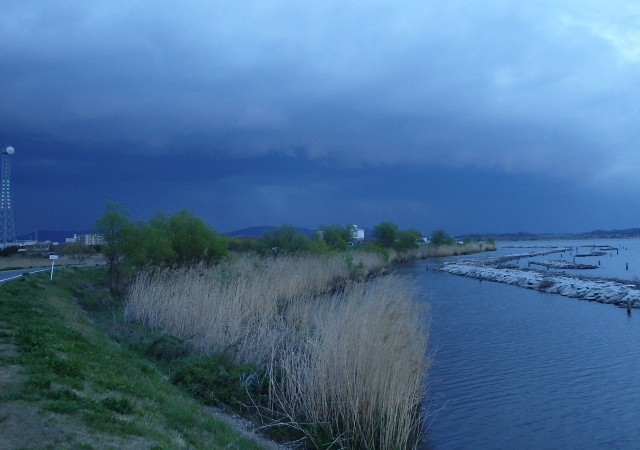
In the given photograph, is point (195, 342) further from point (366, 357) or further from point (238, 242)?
point (238, 242)

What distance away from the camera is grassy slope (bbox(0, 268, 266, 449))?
19.6 ft

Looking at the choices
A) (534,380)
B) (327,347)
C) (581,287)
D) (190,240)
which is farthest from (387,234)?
(327,347)

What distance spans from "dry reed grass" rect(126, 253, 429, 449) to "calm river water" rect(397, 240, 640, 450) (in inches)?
50.9

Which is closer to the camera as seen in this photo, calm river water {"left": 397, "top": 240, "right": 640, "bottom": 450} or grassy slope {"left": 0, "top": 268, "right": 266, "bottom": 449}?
grassy slope {"left": 0, "top": 268, "right": 266, "bottom": 449}

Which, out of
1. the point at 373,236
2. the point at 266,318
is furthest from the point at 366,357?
the point at 373,236

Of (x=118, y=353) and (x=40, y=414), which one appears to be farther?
(x=118, y=353)

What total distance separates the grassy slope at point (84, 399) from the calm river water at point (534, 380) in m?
5.15

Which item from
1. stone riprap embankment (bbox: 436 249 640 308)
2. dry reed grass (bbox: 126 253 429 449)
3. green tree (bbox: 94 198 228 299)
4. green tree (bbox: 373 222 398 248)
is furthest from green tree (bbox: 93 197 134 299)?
green tree (bbox: 373 222 398 248)

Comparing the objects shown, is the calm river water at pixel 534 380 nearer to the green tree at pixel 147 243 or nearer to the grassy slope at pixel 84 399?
the grassy slope at pixel 84 399

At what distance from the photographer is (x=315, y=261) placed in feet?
100

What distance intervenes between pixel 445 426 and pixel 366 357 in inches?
→ 131

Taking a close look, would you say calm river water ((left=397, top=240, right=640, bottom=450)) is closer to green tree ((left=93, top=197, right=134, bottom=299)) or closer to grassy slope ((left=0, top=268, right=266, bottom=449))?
grassy slope ((left=0, top=268, right=266, bottom=449))

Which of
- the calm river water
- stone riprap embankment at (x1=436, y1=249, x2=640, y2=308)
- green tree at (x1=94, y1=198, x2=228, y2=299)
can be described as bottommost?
the calm river water

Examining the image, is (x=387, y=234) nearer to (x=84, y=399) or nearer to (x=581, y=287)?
(x=581, y=287)
